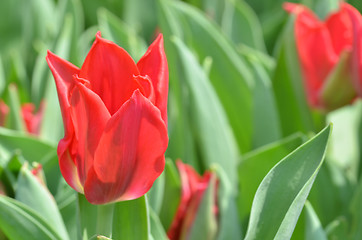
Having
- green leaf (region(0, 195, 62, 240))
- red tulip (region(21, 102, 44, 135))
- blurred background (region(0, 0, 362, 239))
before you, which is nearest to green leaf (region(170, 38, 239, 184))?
blurred background (region(0, 0, 362, 239))

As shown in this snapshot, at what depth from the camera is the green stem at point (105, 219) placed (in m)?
0.58

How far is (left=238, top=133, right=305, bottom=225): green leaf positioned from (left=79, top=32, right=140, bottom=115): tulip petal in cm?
40

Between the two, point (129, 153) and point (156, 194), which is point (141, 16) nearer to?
point (156, 194)

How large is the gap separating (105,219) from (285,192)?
0.51 feet

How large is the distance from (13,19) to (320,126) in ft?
2.74

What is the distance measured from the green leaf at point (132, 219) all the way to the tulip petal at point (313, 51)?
0.48 meters

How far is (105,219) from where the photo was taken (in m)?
0.58

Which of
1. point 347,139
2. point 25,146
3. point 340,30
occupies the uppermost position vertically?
point 340,30

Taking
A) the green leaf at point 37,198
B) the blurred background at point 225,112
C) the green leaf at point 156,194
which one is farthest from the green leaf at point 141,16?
the green leaf at point 37,198

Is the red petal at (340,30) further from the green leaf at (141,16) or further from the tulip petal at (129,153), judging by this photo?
the green leaf at (141,16)

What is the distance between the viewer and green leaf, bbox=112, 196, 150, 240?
1.99 feet

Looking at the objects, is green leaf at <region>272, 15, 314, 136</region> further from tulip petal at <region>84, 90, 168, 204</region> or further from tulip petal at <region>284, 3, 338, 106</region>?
tulip petal at <region>84, 90, 168, 204</region>

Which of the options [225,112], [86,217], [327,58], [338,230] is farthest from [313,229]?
[225,112]

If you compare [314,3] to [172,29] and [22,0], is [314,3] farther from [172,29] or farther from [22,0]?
[22,0]
